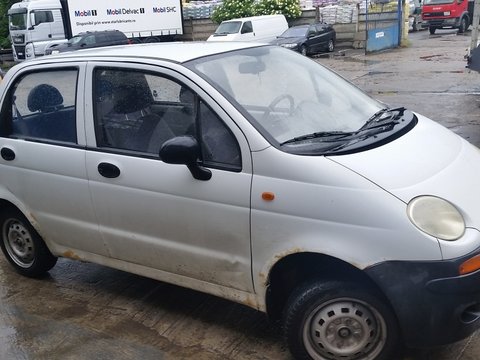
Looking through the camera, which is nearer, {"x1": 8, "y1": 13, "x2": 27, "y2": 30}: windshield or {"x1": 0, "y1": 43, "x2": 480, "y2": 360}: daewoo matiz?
{"x1": 0, "y1": 43, "x2": 480, "y2": 360}: daewoo matiz

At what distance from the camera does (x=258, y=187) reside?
300 centimetres

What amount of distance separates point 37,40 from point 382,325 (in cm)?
2685

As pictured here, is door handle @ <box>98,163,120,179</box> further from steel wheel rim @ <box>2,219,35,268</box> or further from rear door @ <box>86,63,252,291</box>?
steel wheel rim @ <box>2,219,35,268</box>

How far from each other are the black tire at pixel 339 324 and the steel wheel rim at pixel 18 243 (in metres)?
2.40

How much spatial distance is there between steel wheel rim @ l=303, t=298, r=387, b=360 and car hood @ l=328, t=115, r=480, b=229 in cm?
63

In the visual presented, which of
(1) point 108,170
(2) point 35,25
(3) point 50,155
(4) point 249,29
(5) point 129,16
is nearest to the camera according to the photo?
(1) point 108,170

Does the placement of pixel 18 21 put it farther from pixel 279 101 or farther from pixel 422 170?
pixel 422 170

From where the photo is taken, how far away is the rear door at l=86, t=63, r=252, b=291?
313 cm

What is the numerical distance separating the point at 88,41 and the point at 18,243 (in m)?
21.0

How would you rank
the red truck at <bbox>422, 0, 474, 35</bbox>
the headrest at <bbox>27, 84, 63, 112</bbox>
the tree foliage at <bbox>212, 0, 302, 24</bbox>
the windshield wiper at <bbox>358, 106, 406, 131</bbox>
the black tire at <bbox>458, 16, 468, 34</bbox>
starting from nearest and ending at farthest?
1. the windshield wiper at <bbox>358, 106, 406, 131</bbox>
2. the headrest at <bbox>27, 84, 63, 112</bbox>
3. the red truck at <bbox>422, 0, 474, 35</bbox>
4. the tree foliage at <bbox>212, 0, 302, 24</bbox>
5. the black tire at <bbox>458, 16, 468, 34</bbox>

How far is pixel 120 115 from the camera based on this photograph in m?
3.68

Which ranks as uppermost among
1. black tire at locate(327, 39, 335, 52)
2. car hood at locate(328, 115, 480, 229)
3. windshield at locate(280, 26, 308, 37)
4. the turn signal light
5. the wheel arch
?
car hood at locate(328, 115, 480, 229)

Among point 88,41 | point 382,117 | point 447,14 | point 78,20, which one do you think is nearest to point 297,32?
point 88,41

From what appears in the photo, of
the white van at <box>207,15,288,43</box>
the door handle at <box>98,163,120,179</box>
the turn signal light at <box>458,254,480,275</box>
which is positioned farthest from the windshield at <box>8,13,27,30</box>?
the turn signal light at <box>458,254,480,275</box>
